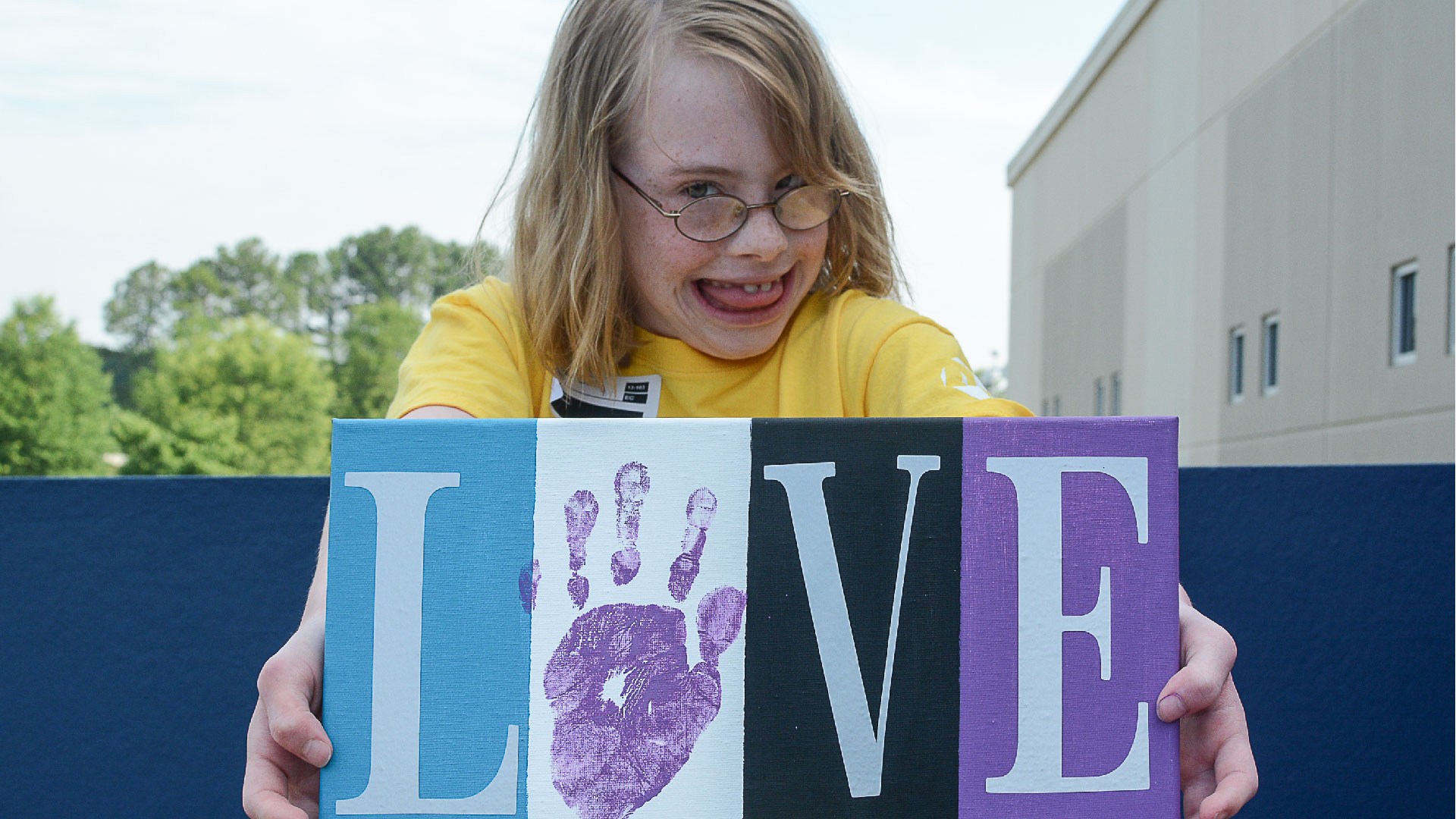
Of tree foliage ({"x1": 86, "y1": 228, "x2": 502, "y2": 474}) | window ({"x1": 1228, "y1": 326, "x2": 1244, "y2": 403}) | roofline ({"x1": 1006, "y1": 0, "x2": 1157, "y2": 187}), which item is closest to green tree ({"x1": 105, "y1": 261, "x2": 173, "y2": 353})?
tree foliage ({"x1": 86, "y1": 228, "x2": 502, "y2": 474})

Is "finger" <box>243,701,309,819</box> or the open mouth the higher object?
the open mouth

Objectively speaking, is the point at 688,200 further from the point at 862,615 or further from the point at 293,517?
the point at 293,517

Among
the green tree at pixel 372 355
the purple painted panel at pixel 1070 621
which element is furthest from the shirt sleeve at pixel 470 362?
the green tree at pixel 372 355

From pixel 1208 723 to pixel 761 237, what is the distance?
2.26ft

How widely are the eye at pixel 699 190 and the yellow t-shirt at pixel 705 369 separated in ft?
0.68

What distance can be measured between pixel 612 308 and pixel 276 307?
198ft

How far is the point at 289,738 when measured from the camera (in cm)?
89

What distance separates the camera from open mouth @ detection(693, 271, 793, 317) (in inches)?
53.4

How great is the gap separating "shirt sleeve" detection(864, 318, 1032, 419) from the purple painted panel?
0.18 m

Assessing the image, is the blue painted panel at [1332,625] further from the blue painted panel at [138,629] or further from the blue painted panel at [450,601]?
the blue painted panel at [138,629]

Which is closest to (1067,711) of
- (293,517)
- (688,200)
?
(688,200)

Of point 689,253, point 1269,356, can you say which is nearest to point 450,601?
point 689,253

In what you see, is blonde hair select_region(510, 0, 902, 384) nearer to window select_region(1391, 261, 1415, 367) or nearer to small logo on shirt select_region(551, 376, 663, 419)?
small logo on shirt select_region(551, 376, 663, 419)

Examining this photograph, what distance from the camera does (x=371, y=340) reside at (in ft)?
173
